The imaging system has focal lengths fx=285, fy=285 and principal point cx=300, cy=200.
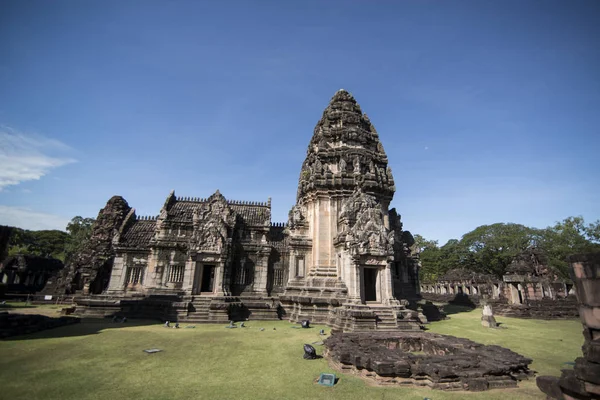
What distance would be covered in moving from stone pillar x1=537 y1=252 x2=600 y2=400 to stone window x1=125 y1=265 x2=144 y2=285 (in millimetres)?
24760

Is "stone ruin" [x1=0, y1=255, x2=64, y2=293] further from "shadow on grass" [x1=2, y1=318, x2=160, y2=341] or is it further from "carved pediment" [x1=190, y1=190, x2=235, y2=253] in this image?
"carved pediment" [x1=190, y1=190, x2=235, y2=253]

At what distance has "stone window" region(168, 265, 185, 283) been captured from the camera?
867 inches

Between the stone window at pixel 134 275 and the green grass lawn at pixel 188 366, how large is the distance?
8.19 meters

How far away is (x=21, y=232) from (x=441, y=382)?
275ft

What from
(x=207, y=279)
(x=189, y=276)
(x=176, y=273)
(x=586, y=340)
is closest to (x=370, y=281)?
(x=189, y=276)

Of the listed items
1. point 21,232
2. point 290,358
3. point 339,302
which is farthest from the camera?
point 21,232

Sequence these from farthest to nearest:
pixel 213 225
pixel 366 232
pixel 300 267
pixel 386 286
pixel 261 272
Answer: pixel 261 272
pixel 300 267
pixel 213 225
pixel 366 232
pixel 386 286

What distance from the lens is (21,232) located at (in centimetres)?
6156

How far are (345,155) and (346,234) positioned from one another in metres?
7.03

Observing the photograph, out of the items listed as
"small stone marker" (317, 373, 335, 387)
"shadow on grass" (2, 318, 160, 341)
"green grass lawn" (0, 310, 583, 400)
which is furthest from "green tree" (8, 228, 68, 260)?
"small stone marker" (317, 373, 335, 387)

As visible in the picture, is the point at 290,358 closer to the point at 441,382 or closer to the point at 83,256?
the point at 441,382

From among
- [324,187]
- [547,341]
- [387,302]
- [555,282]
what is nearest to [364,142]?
[324,187]

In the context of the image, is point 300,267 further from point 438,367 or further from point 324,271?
point 438,367

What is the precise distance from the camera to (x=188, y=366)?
29.0ft
